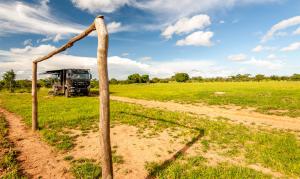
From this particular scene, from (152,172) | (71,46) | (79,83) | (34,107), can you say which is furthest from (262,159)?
(79,83)

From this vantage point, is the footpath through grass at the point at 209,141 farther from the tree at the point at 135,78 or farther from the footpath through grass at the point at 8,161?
the tree at the point at 135,78

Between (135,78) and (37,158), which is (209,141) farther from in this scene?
(135,78)

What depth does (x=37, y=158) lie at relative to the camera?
580cm

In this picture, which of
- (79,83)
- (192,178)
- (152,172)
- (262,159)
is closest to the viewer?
(192,178)

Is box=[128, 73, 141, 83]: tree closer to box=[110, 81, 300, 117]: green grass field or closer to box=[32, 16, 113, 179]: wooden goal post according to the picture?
box=[110, 81, 300, 117]: green grass field

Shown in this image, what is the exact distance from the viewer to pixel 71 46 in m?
7.71

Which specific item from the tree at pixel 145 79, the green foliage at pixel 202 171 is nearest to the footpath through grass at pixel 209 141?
the green foliage at pixel 202 171

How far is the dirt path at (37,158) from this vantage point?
4952mm

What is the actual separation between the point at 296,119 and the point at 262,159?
7014 mm

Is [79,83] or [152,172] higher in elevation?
[79,83]

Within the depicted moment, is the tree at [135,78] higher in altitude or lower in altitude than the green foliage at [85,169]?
higher

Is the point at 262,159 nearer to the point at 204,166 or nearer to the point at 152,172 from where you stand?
the point at 204,166

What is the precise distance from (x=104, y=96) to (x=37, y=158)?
11.0 ft

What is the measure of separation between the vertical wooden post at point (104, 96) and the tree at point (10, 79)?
38.4m
